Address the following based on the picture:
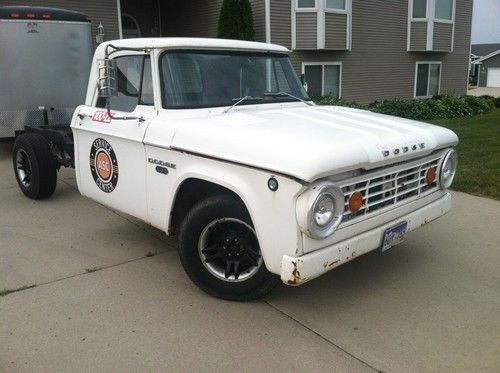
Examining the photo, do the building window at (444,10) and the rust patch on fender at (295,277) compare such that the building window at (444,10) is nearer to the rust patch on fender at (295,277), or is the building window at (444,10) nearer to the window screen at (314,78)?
the window screen at (314,78)

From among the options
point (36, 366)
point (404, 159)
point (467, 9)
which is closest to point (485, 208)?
point (404, 159)

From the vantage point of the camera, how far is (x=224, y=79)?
175 inches

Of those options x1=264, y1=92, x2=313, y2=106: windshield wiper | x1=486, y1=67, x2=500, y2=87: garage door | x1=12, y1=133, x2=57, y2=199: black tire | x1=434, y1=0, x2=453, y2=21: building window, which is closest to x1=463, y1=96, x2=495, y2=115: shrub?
x1=434, y1=0, x2=453, y2=21: building window

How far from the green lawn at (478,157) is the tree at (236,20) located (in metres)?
6.07

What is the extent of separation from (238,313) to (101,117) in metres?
2.25

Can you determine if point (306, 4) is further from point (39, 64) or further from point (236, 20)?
point (39, 64)

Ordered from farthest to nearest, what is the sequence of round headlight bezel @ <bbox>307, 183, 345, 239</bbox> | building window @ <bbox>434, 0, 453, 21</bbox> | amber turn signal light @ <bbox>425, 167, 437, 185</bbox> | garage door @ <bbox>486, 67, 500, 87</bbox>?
1. garage door @ <bbox>486, 67, 500, 87</bbox>
2. building window @ <bbox>434, 0, 453, 21</bbox>
3. amber turn signal light @ <bbox>425, 167, 437, 185</bbox>
4. round headlight bezel @ <bbox>307, 183, 345, 239</bbox>

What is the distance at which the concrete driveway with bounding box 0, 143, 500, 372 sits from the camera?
3105mm

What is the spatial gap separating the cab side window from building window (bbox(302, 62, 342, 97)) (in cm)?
1213

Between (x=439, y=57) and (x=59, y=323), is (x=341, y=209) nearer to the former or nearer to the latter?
(x=59, y=323)

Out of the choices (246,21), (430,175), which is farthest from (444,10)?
(430,175)

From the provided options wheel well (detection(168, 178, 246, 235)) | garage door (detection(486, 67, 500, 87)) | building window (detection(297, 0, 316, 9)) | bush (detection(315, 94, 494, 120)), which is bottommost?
garage door (detection(486, 67, 500, 87))

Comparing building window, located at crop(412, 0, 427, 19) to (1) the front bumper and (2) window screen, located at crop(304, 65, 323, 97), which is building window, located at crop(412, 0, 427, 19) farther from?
(1) the front bumper

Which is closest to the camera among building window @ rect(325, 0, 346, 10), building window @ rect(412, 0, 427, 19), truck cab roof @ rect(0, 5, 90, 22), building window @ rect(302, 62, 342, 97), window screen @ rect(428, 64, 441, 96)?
truck cab roof @ rect(0, 5, 90, 22)
